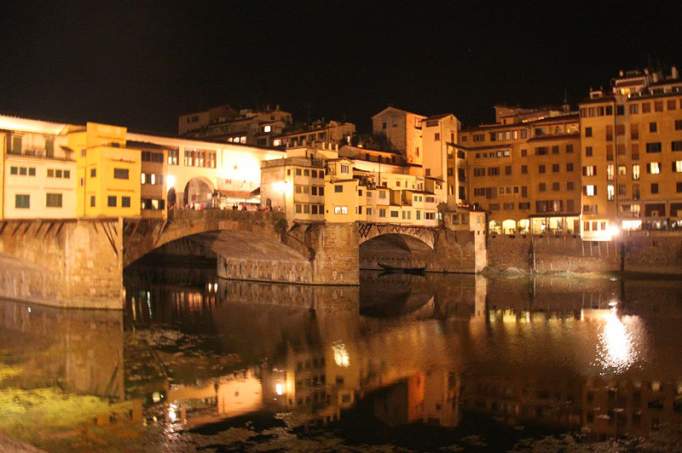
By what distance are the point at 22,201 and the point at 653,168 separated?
175 ft

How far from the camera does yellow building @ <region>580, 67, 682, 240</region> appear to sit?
58.1 m

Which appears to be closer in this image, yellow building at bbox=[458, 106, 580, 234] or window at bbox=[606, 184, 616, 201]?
window at bbox=[606, 184, 616, 201]

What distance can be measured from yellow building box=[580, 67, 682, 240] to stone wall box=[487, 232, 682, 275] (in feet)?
13.5

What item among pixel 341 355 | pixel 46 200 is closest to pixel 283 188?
pixel 46 200

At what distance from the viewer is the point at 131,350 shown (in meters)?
26.9

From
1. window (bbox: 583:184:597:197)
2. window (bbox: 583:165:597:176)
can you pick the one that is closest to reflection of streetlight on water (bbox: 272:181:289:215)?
window (bbox: 583:184:597:197)

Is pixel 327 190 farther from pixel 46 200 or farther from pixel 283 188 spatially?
pixel 46 200

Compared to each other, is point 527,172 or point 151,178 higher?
point 527,172

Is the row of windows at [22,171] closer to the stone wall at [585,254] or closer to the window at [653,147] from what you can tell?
the stone wall at [585,254]

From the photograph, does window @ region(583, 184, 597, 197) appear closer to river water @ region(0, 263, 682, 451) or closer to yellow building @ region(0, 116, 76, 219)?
river water @ region(0, 263, 682, 451)

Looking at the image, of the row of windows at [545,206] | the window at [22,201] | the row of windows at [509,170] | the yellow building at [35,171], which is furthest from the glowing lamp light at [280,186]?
the row of windows at [545,206]

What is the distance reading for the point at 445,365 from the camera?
2427cm

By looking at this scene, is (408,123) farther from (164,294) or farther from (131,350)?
(131,350)

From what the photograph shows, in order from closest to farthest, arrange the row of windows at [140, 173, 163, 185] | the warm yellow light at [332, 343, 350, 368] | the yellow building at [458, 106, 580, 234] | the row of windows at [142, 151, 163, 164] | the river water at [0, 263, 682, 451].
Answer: the river water at [0, 263, 682, 451], the warm yellow light at [332, 343, 350, 368], the row of windows at [140, 173, 163, 185], the row of windows at [142, 151, 163, 164], the yellow building at [458, 106, 580, 234]
